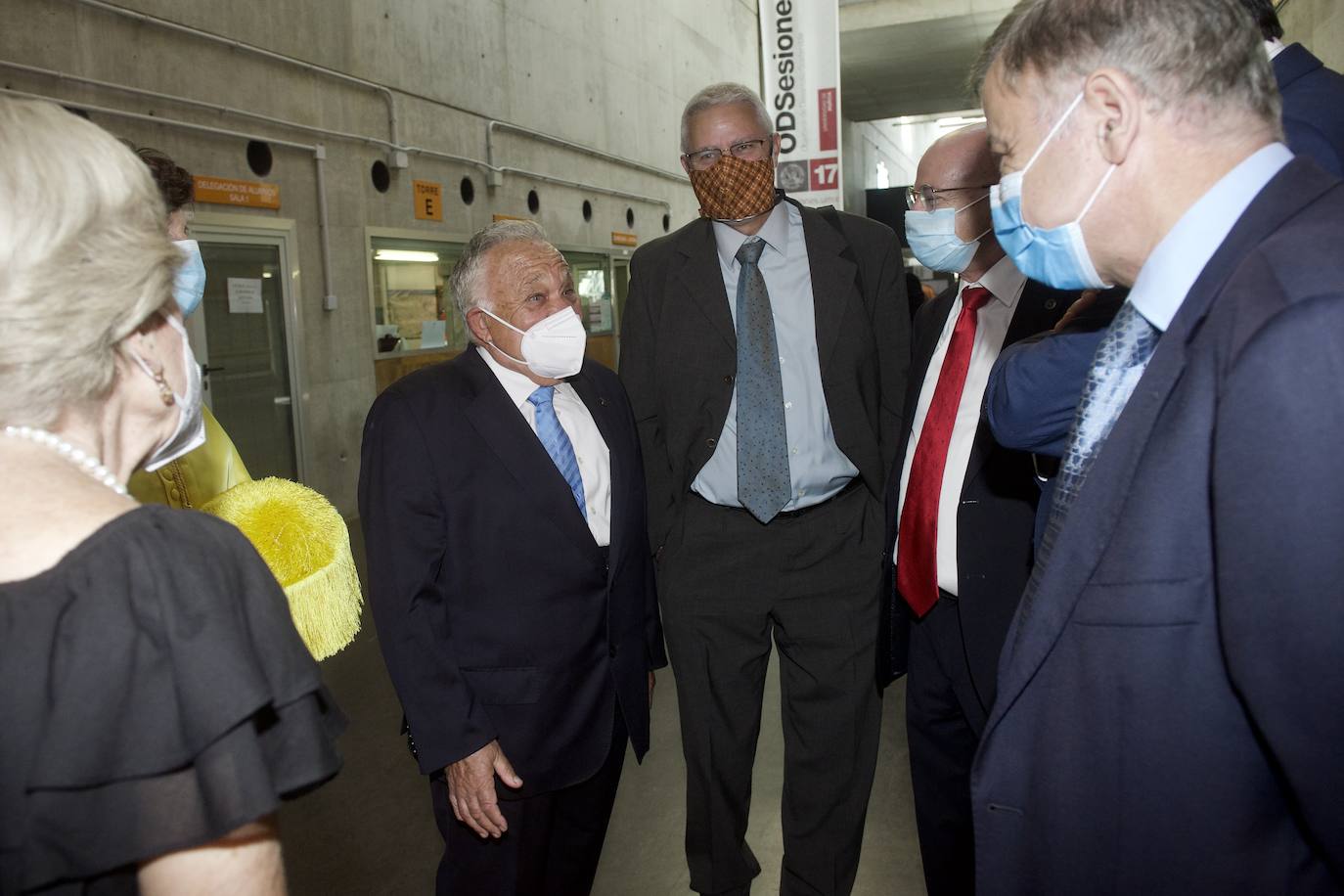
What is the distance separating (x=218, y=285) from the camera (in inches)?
225

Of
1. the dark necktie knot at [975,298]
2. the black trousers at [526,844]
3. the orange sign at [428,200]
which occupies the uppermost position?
the orange sign at [428,200]

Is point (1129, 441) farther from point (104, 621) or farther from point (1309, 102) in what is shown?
point (104, 621)

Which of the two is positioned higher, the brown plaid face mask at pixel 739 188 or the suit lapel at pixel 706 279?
the brown plaid face mask at pixel 739 188

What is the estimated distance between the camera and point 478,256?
216 centimetres

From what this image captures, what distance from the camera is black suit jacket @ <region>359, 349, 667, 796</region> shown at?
1.81 metres

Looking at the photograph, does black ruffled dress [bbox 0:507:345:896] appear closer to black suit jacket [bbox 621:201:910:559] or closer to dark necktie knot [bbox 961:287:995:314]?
black suit jacket [bbox 621:201:910:559]

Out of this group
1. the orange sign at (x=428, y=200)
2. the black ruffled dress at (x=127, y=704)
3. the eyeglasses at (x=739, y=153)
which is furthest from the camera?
the orange sign at (x=428, y=200)

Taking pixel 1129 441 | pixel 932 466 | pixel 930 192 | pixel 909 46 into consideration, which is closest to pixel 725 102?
pixel 930 192

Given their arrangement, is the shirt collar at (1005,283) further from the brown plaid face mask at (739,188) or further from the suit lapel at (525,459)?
the suit lapel at (525,459)

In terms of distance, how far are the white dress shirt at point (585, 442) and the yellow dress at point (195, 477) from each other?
576 mm

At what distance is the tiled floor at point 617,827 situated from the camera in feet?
8.57

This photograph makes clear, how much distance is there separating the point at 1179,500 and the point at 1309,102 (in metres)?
0.87

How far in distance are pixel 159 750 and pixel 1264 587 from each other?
0.97 metres

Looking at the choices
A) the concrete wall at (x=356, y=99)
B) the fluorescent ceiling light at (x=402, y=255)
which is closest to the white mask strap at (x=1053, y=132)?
the concrete wall at (x=356, y=99)
